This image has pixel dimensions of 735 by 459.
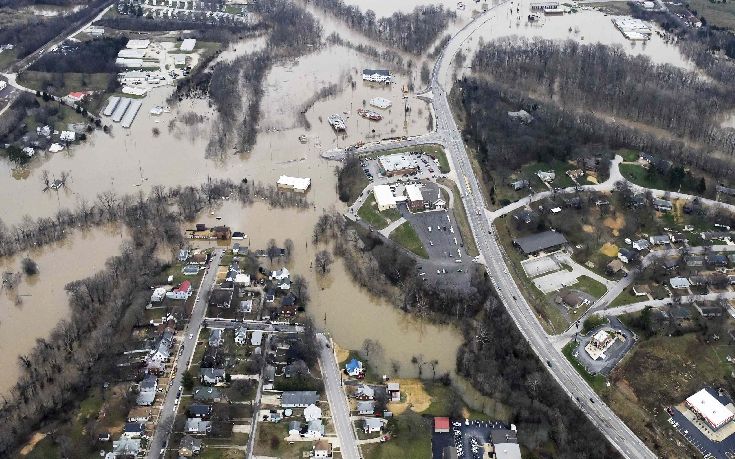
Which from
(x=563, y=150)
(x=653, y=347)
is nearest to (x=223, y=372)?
(x=653, y=347)

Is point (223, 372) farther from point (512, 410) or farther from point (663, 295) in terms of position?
point (663, 295)

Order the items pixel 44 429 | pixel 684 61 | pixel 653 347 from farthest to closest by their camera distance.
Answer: pixel 684 61 → pixel 653 347 → pixel 44 429

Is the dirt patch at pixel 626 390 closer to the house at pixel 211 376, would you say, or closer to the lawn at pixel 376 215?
the lawn at pixel 376 215

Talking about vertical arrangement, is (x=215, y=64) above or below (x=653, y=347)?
above

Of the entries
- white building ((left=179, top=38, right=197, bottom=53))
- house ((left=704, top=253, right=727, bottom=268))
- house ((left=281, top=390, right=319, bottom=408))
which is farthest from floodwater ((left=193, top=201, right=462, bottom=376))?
white building ((left=179, top=38, right=197, bottom=53))

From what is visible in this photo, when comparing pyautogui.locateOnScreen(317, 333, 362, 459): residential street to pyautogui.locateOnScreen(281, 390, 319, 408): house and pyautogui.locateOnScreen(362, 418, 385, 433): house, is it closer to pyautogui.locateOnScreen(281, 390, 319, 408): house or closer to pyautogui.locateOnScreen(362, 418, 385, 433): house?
pyautogui.locateOnScreen(362, 418, 385, 433): house

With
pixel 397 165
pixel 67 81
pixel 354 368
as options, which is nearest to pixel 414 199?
pixel 397 165
